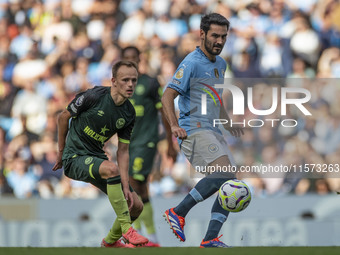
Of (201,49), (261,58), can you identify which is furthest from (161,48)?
(201,49)

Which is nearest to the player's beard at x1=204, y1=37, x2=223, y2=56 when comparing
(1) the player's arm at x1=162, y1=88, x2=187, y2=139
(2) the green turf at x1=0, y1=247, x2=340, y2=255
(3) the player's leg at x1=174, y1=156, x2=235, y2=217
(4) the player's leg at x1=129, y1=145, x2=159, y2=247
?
(1) the player's arm at x1=162, y1=88, x2=187, y2=139

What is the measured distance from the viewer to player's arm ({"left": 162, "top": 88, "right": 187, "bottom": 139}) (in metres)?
6.44

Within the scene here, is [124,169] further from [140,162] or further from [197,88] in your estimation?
[140,162]

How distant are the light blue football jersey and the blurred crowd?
10.3ft

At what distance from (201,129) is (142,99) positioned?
2056 mm

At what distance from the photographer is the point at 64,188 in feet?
35.4

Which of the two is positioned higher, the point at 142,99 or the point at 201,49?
the point at 201,49

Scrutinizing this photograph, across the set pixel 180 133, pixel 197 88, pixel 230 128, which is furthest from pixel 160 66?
pixel 180 133

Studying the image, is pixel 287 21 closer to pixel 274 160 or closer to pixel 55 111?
pixel 274 160

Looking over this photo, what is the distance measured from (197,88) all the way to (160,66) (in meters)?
4.40

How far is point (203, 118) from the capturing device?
6953 millimetres

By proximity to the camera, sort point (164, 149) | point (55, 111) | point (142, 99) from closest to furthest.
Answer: point (142, 99), point (164, 149), point (55, 111)

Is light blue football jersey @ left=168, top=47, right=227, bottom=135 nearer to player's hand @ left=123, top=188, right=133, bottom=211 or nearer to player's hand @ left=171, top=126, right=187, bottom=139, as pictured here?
player's hand @ left=171, top=126, right=187, bottom=139

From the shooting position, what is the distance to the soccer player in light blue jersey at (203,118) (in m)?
6.77
